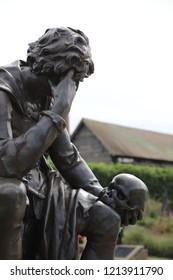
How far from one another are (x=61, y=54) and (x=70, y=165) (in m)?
0.73

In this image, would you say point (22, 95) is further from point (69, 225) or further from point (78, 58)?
point (69, 225)

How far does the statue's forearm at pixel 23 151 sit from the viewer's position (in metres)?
2.72

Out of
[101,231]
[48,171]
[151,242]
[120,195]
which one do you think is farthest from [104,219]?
[151,242]

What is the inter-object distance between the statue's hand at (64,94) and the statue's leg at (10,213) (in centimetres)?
47

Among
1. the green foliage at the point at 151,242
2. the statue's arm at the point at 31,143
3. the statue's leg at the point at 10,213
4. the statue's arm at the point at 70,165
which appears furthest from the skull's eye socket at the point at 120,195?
the green foliage at the point at 151,242

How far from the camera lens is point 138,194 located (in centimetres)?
301

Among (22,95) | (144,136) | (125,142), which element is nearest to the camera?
(22,95)

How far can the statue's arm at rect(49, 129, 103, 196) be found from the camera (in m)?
3.28

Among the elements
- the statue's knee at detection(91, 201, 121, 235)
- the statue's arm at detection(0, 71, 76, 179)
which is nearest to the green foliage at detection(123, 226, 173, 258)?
the statue's knee at detection(91, 201, 121, 235)

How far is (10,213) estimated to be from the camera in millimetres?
2561

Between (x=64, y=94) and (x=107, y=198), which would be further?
(x=107, y=198)

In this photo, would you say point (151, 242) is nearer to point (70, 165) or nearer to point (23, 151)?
point (70, 165)

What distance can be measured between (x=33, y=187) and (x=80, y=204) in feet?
0.95

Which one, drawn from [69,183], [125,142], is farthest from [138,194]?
[125,142]
